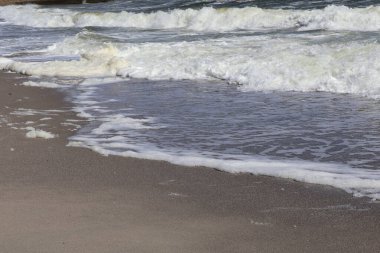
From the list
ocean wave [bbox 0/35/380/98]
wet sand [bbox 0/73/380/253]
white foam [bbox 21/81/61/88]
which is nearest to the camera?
wet sand [bbox 0/73/380/253]

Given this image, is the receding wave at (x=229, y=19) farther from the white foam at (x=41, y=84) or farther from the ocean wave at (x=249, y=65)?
the white foam at (x=41, y=84)

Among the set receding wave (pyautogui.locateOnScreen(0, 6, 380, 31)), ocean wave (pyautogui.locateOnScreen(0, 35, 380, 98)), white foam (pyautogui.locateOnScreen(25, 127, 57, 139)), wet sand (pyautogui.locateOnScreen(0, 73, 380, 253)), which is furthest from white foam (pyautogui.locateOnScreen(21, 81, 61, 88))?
receding wave (pyautogui.locateOnScreen(0, 6, 380, 31))

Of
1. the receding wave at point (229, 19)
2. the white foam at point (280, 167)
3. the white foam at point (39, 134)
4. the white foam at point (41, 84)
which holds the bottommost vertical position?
the receding wave at point (229, 19)

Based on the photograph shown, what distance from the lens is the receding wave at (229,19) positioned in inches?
731

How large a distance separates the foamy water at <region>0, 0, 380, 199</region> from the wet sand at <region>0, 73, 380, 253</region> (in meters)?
0.31

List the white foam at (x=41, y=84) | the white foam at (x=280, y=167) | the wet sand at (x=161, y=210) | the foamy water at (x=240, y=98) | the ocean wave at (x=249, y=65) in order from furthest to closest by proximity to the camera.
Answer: the white foam at (x=41, y=84)
the ocean wave at (x=249, y=65)
the foamy water at (x=240, y=98)
the white foam at (x=280, y=167)
the wet sand at (x=161, y=210)

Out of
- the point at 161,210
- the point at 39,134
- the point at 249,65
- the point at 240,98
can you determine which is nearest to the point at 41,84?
the point at 249,65

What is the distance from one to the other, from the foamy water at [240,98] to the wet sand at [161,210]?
0.31 metres

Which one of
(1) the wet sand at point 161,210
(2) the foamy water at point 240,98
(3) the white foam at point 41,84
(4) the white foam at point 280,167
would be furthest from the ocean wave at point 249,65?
(1) the wet sand at point 161,210

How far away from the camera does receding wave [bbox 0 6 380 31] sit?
Result: 18578 mm

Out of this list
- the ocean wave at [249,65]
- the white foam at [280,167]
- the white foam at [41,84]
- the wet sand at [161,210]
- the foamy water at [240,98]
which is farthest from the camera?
the white foam at [41,84]

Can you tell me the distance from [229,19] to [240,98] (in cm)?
1347

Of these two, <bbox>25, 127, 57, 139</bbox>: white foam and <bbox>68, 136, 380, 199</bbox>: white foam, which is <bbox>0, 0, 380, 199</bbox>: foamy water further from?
<bbox>25, 127, 57, 139</bbox>: white foam

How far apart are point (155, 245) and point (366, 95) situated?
5.78 m
